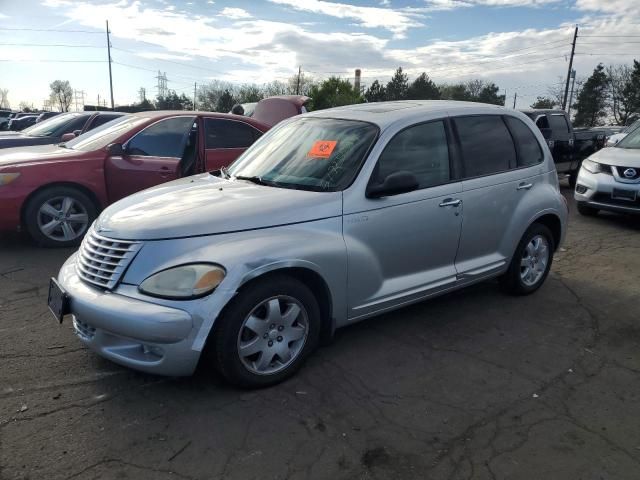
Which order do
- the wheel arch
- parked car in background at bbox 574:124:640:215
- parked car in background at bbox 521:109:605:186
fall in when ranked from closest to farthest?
the wheel arch, parked car in background at bbox 574:124:640:215, parked car in background at bbox 521:109:605:186

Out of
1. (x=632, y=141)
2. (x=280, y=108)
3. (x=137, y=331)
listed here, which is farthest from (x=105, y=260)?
(x=632, y=141)

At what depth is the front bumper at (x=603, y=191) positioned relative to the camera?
322 inches

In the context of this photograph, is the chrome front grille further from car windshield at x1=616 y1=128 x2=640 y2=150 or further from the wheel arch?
car windshield at x1=616 y1=128 x2=640 y2=150

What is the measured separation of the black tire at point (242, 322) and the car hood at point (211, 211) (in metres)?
0.39

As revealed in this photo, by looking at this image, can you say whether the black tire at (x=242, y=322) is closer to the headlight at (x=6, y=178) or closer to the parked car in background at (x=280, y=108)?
the headlight at (x=6, y=178)

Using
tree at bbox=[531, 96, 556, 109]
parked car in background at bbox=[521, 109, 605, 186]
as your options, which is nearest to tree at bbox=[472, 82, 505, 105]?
tree at bbox=[531, 96, 556, 109]

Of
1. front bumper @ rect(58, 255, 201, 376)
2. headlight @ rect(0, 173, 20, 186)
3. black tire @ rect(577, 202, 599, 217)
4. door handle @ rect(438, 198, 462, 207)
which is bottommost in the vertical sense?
black tire @ rect(577, 202, 599, 217)

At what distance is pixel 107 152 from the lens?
21.5ft

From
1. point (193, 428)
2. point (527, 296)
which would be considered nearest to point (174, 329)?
point (193, 428)

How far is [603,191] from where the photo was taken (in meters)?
8.54

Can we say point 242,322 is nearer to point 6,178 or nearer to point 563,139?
point 6,178

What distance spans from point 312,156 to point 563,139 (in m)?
10.4

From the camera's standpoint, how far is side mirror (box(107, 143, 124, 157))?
6504 mm

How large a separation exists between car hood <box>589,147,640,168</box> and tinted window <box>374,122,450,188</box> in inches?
221
